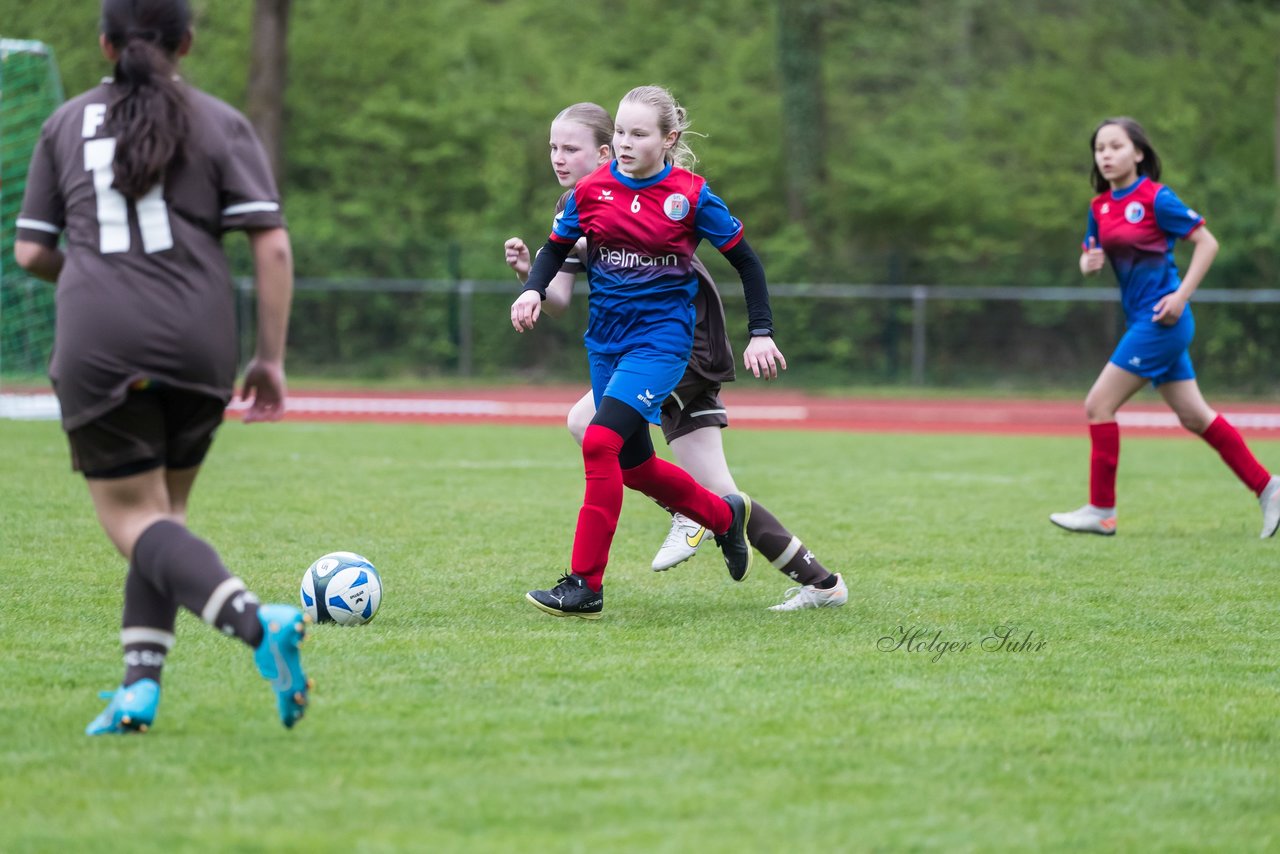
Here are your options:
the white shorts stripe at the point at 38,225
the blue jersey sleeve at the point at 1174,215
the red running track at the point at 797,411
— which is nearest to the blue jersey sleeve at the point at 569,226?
the white shorts stripe at the point at 38,225

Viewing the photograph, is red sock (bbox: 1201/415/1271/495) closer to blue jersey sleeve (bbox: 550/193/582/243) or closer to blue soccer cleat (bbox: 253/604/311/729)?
blue jersey sleeve (bbox: 550/193/582/243)

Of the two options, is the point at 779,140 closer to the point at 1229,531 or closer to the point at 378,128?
the point at 378,128

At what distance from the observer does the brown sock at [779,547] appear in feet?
19.4

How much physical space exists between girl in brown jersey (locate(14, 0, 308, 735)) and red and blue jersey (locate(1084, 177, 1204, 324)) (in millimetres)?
5496

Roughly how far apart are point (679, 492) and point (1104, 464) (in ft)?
11.2

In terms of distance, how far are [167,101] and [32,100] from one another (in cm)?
1430

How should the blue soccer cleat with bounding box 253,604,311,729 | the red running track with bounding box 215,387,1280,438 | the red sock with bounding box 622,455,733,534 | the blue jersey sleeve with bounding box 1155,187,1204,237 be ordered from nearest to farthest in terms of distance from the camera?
1. the blue soccer cleat with bounding box 253,604,311,729
2. the red sock with bounding box 622,455,733,534
3. the blue jersey sleeve with bounding box 1155,187,1204,237
4. the red running track with bounding box 215,387,1280,438

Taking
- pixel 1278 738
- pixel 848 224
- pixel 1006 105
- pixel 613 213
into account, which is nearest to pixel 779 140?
pixel 848 224

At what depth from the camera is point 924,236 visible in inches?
1057

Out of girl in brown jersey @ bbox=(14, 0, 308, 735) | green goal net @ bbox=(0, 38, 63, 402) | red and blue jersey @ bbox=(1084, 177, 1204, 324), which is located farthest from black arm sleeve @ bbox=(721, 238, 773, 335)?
green goal net @ bbox=(0, 38, 63, 402)

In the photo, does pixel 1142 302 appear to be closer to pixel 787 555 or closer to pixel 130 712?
pixel 787 555

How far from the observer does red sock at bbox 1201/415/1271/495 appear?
8.30 m
